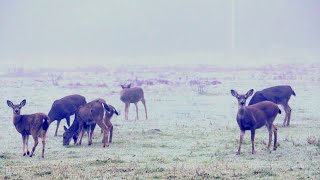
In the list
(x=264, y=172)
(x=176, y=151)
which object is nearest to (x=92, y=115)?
(x=176, y=151)

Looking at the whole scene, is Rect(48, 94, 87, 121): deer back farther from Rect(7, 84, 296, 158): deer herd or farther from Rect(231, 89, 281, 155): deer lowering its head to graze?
Rect(231, 89, 281, 155): deer lowering its head to graze

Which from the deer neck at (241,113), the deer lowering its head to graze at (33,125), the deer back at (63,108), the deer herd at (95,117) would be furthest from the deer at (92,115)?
the deer neck at (241,113)

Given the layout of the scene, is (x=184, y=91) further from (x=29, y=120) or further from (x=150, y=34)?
(x=150, y=34)

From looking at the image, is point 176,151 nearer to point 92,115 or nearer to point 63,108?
point 92,115

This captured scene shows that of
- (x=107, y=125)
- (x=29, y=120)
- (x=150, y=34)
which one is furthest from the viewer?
(x=150, y=34)

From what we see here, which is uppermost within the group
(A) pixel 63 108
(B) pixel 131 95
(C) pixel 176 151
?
(B) pixel 131 95

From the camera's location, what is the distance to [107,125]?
2002 centimetres

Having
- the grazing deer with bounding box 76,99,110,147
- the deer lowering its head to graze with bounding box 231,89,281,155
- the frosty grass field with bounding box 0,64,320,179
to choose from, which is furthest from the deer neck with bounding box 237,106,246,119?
the grazing deer with bounding box 76,99,110,147

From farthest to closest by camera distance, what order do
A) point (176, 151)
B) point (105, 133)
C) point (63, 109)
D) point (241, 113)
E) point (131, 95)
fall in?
point (131, 95)
point (63, 109)
point (105, 133)
point (176, 151)
point (241, 113)

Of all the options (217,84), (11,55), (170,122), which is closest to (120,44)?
(11,55)

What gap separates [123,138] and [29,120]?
425cm

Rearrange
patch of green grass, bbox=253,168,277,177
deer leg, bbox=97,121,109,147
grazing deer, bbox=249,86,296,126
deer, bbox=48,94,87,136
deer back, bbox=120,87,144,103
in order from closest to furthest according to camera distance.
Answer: patch of green grass, bbox=253,168,277,177 → deer leg, bbox=97,121,109,147 → deer, bbox=48,94,87,136 → grazing deer, bbox=249,86,296,126 → deer back, bbox=120,87,144,103

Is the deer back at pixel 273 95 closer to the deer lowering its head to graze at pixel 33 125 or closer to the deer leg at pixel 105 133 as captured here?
the deer leg at pixel 105 133

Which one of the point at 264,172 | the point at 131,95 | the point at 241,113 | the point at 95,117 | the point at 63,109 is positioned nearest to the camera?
the point at 264,172
